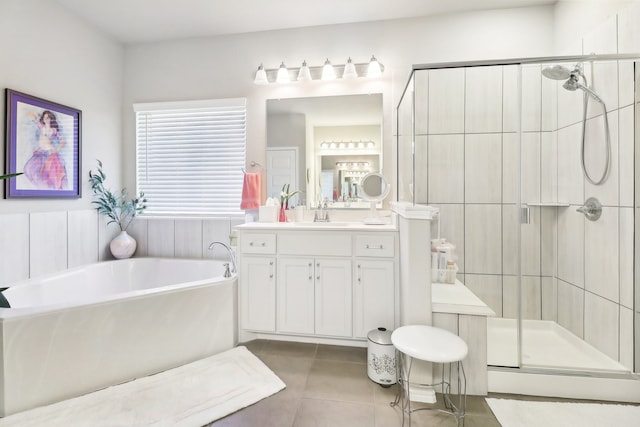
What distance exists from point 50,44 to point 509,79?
11.4 feet

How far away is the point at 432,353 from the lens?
55.9 inches

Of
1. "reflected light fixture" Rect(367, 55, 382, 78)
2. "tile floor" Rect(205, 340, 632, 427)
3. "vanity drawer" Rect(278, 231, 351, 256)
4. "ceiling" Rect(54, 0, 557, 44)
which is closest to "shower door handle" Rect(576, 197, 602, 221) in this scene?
"tile floor" Rect(205, 340, 632, 427)

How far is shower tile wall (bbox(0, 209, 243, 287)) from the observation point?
215 centimetres

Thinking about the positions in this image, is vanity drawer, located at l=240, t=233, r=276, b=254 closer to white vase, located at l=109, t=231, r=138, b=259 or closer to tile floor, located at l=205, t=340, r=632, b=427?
tile floor, located at l=205, t=340, r=632, b=427

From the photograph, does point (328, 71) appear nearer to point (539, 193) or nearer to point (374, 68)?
point (374, 68)

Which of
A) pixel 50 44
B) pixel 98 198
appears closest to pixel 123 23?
pixel 50 44

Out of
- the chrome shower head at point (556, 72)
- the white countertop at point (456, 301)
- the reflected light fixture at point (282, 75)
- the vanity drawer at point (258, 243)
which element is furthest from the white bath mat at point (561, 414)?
the reflected light fixture at point (282, 75)

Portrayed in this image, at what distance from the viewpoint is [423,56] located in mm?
2646

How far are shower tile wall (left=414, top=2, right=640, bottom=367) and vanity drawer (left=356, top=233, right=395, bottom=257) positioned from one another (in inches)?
14.7

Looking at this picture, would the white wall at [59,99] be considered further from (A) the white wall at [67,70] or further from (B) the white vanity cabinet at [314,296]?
(B) the white vanity cabinet at [314,296]

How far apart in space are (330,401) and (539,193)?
1.98 m

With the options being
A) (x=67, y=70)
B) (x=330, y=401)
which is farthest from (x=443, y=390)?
(x=67, y=70)

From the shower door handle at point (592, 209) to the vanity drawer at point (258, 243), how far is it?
7.10 feet

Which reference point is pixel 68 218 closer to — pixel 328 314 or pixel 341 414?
pixel 328 314
